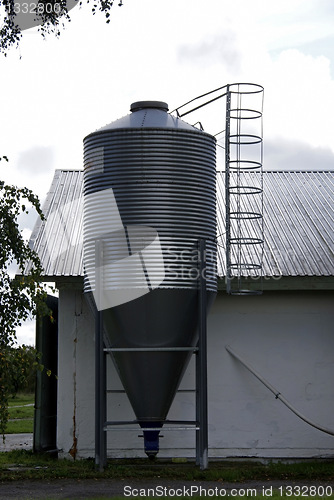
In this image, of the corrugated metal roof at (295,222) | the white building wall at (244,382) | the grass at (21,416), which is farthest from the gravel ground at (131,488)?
the grass at (21,416)

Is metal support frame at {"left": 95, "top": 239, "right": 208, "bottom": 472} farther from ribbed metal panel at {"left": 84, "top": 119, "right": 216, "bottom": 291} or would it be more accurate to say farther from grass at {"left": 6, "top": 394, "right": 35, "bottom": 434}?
grass at {"left": 6, "top": 394, "right": 35, "bottom": 434}

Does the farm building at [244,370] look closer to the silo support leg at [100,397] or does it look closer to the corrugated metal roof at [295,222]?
the corrugated metal roof at [295,222]

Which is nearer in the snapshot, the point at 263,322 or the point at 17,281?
the point at 17,281

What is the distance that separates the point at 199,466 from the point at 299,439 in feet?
8.11

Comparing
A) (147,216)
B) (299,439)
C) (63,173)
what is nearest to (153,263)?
(147,216)

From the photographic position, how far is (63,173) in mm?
20000

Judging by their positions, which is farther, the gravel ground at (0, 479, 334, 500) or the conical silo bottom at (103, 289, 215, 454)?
the conical silo bottom at (103, 289, 215, 454)

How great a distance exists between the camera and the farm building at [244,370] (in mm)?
14930

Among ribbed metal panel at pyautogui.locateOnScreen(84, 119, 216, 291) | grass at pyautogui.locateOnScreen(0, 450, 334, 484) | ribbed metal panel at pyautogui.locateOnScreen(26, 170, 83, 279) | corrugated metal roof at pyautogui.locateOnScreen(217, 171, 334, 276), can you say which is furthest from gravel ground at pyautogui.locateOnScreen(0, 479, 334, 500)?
corrugated metal roof at pyautogui.locateOnScreen(217, 171, 334, 276)

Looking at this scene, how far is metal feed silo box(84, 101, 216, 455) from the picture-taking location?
1269 centimetres

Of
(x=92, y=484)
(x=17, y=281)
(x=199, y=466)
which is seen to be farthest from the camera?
(x=199, y=466)

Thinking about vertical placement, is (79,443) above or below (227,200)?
below

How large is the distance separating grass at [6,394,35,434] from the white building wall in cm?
298

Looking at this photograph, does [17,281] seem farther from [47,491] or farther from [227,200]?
[227,200]
